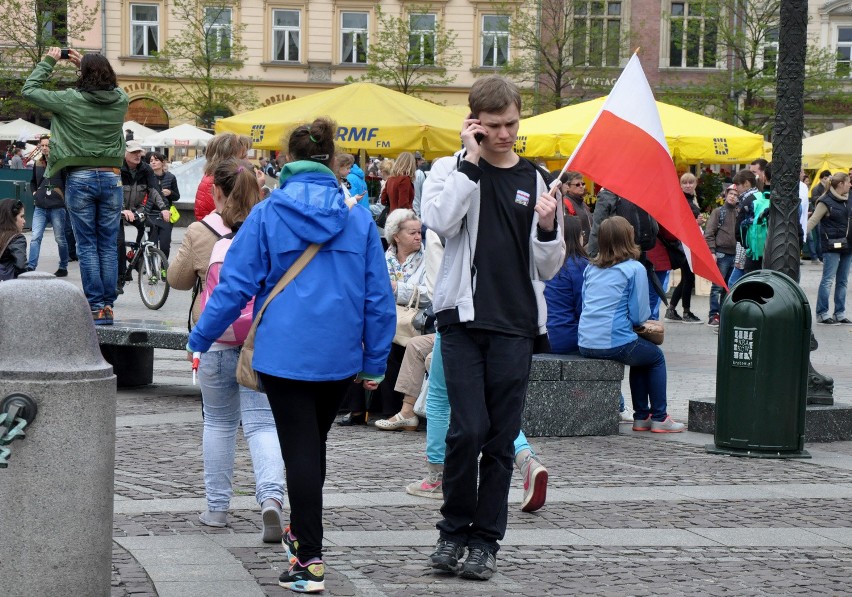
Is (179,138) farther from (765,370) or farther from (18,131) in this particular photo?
(765,370)

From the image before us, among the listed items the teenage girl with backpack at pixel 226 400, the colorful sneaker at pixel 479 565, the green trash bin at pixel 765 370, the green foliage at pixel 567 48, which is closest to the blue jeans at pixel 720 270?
the green trash bin at pixel 765 370

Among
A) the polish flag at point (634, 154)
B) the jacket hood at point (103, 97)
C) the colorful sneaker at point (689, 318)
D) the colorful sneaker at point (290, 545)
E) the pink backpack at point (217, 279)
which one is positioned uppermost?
the jacket hood at point (103, 97)

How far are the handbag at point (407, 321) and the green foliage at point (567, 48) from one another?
3689 cm

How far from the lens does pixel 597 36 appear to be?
46.5 meters

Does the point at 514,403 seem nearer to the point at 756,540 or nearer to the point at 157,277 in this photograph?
the point at 756,540

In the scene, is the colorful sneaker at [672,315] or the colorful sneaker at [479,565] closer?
the colorful sneaker at [479,565]

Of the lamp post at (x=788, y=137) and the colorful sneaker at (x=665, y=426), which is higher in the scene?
the lamp post at (x=788, y=137)

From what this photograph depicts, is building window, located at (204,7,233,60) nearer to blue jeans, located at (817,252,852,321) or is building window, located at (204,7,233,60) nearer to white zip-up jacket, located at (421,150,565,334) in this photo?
blue jeans, located at (817,252,852,321)

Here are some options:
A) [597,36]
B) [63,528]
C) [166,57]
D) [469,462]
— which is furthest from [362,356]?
[166,57]

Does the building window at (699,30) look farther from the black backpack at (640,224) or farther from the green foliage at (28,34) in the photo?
the black backpack at (640,224)

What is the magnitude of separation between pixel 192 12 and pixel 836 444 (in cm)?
4461

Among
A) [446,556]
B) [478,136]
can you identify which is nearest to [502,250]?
[478,136]

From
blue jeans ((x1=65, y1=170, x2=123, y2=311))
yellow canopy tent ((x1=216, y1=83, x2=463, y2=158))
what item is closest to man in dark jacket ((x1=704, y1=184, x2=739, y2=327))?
yellow canopy tent ((x1=216, y1=83, x2=463, y2=158))

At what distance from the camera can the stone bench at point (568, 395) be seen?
29.5ft
